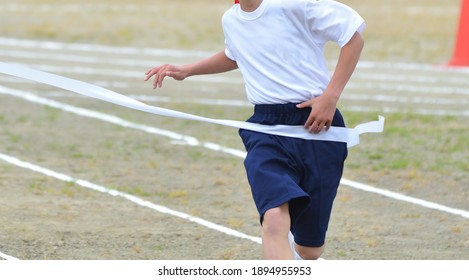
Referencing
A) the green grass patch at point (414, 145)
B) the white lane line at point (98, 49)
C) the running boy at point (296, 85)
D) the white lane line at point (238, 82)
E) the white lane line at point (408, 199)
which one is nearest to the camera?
the running boy at point (296, 85)

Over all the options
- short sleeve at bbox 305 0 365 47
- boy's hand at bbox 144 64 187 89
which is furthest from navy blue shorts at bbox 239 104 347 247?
boy's hand at bbox 144 64 187 89

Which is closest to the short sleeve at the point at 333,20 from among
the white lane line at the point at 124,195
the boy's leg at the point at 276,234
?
the boy's leg at the point at 276,234

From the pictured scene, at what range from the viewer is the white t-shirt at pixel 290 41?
5152 mm

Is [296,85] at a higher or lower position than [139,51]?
higher

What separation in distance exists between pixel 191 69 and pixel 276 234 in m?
1.24

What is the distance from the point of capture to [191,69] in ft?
18.9

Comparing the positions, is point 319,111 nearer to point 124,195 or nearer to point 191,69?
point 191,69

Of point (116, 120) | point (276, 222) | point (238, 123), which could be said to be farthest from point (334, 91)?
point (116, 120)

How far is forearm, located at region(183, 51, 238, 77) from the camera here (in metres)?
5.73

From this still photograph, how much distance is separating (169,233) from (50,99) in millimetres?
5708

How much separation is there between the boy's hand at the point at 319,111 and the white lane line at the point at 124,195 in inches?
76.6

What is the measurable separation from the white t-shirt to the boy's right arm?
16.4 inches

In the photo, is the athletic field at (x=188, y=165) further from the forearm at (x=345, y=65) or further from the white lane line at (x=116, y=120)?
the forearm at (x=345, y=65)
